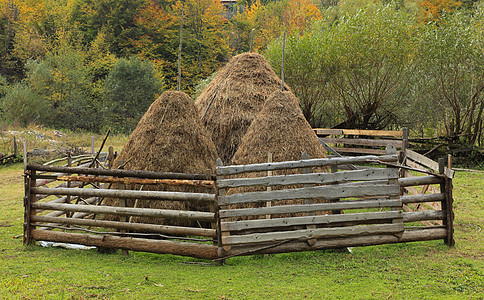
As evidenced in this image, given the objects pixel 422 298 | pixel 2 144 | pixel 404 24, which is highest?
pixel 404 24

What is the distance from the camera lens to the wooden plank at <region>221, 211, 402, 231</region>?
6457 millimetres

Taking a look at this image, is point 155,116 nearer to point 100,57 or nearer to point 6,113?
point 6,113

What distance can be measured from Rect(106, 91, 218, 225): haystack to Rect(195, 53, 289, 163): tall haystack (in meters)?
1.69

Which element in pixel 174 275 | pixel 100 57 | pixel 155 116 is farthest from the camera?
pixel 100 57

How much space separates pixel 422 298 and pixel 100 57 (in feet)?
138

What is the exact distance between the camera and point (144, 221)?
8148 mm

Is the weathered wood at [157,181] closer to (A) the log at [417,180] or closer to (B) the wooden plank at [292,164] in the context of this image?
(B) the wooden plank at [292,164]

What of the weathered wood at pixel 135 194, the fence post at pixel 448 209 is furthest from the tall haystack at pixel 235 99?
the fence post at pixel 448 209

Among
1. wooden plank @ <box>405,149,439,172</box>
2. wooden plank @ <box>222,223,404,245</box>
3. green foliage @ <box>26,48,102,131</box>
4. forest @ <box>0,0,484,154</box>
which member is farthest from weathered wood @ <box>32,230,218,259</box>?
green foliage @ <box>26,48,102,131</box>

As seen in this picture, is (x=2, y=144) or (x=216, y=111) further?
(x=2, y=144)

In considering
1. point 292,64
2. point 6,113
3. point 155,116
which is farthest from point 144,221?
point 6,113

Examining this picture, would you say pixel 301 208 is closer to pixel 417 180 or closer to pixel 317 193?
pixel 317 193

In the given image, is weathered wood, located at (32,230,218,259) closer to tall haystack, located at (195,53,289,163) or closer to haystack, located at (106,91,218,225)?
haystack, located at (106,91,218,225)

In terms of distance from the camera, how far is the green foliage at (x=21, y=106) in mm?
30922
